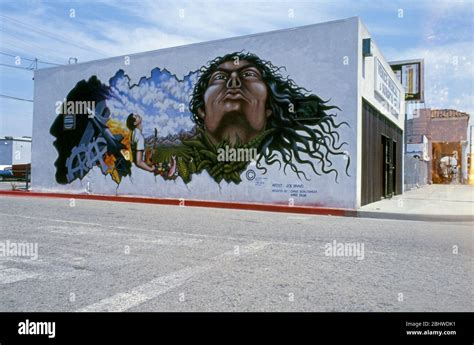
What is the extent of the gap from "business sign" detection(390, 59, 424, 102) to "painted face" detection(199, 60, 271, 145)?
45.2ft

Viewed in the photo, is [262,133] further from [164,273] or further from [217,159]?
[164,273]

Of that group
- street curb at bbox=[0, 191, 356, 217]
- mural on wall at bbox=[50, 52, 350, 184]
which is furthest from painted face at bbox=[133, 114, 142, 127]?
street curb at bbox=[0, 191, 356, 217]

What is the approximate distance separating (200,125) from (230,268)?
1072 cm

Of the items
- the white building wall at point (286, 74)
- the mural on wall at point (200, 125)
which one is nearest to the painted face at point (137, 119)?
the mural on wall at point (200, 125)

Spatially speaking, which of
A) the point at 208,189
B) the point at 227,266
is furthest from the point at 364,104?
the point at 227,266

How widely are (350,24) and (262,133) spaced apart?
434cm

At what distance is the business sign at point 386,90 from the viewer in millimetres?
14820

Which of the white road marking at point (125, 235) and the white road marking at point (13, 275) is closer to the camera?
the white road marking at point (13, 275)

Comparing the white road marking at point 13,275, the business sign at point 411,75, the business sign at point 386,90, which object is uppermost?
the business sign at point 411,75

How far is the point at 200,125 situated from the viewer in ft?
49.8

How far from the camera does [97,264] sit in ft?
16.7

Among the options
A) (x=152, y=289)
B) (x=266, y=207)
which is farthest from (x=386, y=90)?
(x=152, y=289)

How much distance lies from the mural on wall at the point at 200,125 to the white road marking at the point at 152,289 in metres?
8.10

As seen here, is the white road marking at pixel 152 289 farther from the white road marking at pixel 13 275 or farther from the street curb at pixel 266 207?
the street curb at pixel 266 207
